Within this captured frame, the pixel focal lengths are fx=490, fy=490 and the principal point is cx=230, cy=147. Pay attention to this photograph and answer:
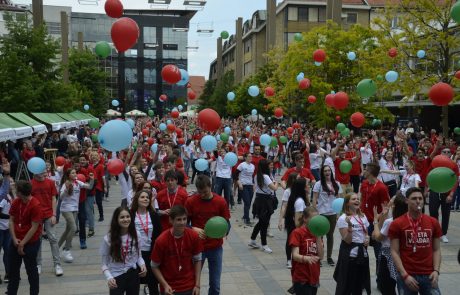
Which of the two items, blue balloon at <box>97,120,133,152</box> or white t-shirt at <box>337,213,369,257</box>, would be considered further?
blue balloon at <box>97,120,133,152</box>

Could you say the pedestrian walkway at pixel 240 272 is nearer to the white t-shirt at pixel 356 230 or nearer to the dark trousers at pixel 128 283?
the white t-shirt at pixel 356 230

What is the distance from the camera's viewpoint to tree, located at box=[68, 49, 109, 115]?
40.2 m

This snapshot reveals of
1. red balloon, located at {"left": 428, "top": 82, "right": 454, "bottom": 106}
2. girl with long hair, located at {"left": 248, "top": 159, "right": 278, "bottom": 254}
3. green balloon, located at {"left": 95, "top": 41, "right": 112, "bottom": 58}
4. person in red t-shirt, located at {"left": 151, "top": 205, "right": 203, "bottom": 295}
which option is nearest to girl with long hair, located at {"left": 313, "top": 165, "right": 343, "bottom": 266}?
girl with long hair, located at {"left": 248, "top": 159, "right": 278, "bottom": 254}

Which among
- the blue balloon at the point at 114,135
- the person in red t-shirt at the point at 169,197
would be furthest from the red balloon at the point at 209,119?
the person in red t-shirt at the point at 169,197

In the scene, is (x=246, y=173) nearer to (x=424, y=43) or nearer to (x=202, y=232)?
(x=202, y=232)

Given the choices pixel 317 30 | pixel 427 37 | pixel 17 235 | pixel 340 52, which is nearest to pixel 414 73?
pixel 427 37

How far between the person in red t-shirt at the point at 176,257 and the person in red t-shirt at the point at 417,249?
2.01 metres

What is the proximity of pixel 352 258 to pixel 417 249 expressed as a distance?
962 mm

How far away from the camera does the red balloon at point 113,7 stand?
870 centimetres

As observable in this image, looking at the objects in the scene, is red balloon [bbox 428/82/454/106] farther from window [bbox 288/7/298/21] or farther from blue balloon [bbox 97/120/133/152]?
window [bbox 288/7/298/21]

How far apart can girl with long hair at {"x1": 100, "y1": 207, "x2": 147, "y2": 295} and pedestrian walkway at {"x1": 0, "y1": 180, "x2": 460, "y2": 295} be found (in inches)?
88.8

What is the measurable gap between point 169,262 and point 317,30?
1003 inches

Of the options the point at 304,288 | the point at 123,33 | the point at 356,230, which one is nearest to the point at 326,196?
the point at 356,230

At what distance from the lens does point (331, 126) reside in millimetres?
27281
